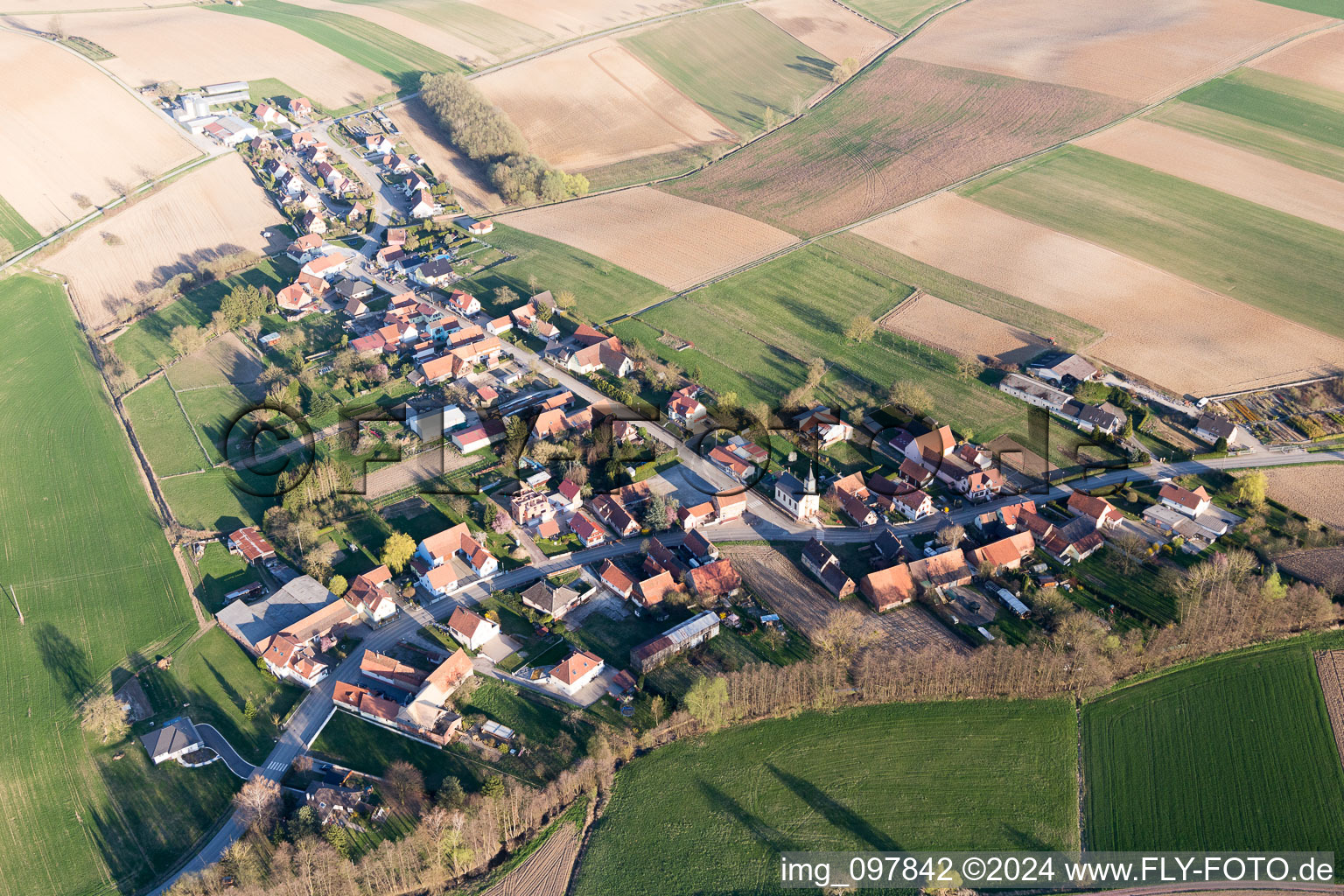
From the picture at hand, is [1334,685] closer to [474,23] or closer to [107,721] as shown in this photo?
[107,721]

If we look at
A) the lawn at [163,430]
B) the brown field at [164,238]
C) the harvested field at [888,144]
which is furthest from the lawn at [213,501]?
the harvested field at [888,144]

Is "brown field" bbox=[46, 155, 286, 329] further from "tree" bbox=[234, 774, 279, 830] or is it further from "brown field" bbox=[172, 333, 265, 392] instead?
"tree" bbox=[234, 774, 279, 830]

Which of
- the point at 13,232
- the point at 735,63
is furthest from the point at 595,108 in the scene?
the point at 13,232

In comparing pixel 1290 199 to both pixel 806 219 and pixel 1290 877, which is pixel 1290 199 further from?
pixel 1290 877

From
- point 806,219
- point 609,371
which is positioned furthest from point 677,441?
point 806,219

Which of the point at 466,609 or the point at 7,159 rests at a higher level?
the point at 7,159

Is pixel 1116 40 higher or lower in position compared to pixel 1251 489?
higher
